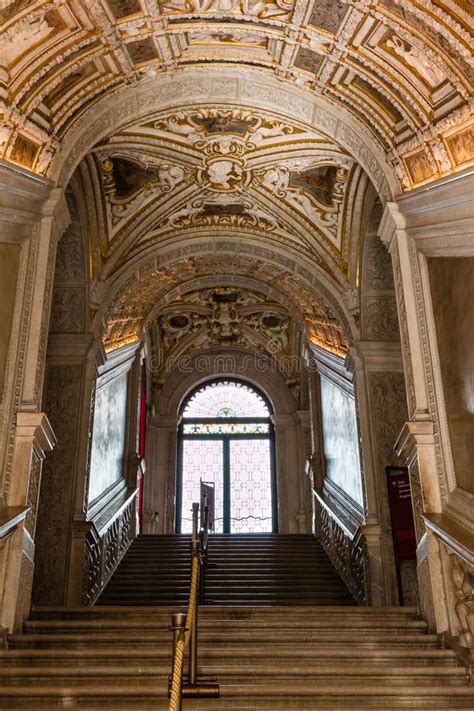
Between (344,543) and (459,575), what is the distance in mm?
5410

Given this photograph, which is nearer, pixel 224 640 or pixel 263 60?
pixel 224 640

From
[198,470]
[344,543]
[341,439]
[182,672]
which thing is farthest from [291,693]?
[198,470]

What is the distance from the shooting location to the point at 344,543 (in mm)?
10391

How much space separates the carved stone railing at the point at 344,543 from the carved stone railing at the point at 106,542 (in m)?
3.26

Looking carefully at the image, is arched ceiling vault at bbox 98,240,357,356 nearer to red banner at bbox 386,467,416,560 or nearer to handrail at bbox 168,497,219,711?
red banner at bbox 386,467,416,560

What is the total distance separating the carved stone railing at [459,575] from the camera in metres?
4.71

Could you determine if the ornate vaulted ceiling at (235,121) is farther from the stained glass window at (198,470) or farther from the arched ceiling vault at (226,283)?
the stained glass window at (198,470)

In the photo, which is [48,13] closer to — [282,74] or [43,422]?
[282,74]

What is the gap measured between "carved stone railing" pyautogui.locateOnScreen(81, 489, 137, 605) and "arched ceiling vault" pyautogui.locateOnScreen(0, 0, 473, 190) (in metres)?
4.81

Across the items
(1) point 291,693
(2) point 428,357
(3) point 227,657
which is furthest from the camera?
(2) point 428,357

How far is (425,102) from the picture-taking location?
21.0 ft

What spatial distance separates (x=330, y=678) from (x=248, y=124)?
6573mm

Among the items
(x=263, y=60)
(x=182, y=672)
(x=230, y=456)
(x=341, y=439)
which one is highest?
(x=263, y=60)

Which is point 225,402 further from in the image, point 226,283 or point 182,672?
point 182,672
